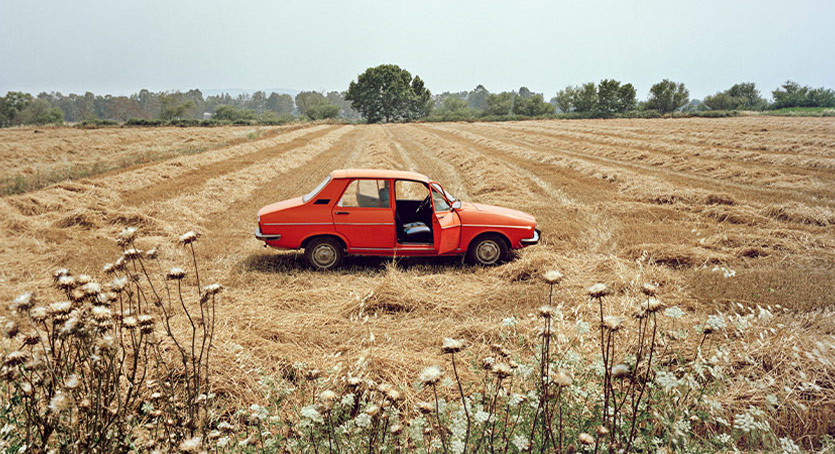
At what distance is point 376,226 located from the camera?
688 centimetres

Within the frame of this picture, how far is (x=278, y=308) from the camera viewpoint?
5.66m

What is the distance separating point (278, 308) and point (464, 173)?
1274 cm

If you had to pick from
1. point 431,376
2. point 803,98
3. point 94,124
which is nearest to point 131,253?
point 431,376

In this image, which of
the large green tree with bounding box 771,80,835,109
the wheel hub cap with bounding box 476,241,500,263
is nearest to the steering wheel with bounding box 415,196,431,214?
the wheel hub cap with bounding box 476,241,500,263

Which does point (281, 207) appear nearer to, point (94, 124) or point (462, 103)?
point (94, 124)

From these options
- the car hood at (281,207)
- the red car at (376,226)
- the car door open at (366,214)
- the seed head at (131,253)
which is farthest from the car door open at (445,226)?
the seed head at (131,253)

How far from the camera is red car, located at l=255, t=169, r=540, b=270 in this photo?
22.4ft

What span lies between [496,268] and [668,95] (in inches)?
3719

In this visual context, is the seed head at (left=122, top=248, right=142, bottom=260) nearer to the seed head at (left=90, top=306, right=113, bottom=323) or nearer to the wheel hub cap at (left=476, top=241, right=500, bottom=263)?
the seed head at (left=90, top=306, right=113, bottom=323)

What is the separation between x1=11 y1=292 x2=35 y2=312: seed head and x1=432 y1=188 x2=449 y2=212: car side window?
543cm

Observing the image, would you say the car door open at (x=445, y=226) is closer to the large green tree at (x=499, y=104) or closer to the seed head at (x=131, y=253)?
the seed head at (x=131, y=253)

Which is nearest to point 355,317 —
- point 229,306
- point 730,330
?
point 229,306

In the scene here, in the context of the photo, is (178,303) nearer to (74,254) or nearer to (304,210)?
(304,210)

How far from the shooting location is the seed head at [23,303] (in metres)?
1.85
